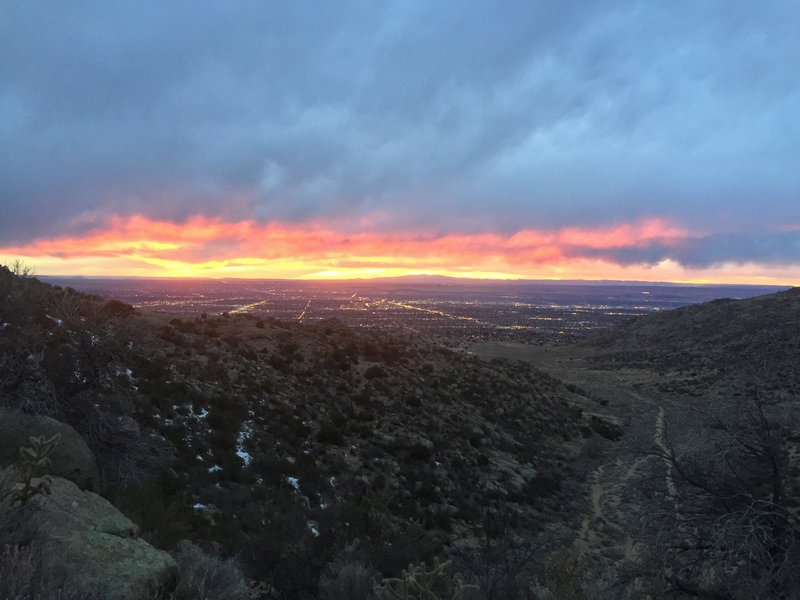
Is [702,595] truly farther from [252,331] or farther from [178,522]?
[252,331]

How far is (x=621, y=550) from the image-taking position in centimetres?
1170

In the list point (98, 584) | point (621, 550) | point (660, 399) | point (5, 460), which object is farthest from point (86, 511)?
point (660, 399)

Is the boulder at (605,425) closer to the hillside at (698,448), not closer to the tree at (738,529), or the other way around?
the hillside at (698,448)

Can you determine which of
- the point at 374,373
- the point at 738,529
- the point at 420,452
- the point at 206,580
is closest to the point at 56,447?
the point at 206,580

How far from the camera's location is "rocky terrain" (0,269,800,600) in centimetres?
591

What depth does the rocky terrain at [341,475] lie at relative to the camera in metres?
5.91

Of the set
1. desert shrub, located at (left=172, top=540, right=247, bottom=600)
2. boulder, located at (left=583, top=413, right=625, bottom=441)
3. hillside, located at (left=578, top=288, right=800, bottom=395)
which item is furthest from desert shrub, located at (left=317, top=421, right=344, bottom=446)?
hillside, located at (left=578, top=288, right=800, bottom=395)

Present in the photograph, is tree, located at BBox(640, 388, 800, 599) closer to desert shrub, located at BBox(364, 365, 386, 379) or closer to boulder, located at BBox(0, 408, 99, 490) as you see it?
boulder, located at BBox(0, 408, 99, 490)

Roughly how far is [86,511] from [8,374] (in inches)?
210

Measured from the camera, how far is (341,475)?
12828 mm

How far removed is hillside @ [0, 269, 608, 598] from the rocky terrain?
0.24ft

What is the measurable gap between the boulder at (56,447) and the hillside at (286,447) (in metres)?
0.84

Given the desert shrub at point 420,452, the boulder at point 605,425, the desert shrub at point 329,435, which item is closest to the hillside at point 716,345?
the boulder at point 605,425

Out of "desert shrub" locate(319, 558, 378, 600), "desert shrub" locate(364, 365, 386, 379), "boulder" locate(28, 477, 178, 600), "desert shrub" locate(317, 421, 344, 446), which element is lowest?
"desert shrub" locate(317, 421, 344, 446)
